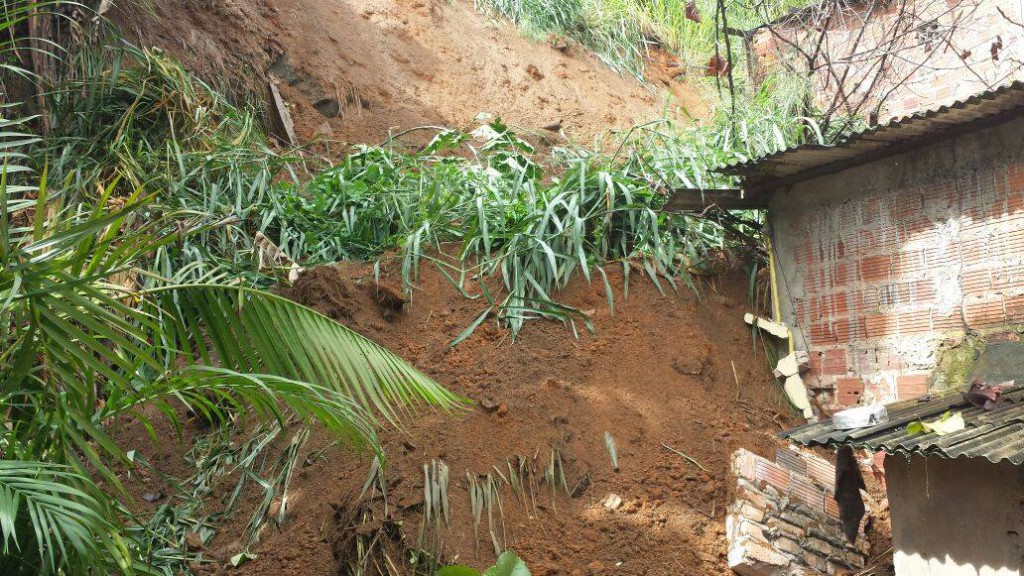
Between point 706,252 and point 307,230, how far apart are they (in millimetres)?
3222

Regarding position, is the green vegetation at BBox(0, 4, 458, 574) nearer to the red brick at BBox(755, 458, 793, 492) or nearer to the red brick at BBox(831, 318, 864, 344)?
the red brick at BBox(755, 458, 793, 492)

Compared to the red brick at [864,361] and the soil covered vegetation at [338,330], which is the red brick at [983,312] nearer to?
the red brick at [864,361]

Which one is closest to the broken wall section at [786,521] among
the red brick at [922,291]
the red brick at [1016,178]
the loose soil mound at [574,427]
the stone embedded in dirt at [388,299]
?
the loose soil mound at [574,427]

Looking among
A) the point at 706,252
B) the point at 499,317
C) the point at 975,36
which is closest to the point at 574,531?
the point at 499,317

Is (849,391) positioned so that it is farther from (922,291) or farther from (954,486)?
(954,486)

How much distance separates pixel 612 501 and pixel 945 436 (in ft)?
6.26

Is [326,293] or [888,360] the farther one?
[326,293]

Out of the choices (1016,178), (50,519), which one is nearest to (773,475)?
(1016,178)

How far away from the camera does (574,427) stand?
230 inches

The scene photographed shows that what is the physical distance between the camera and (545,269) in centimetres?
668

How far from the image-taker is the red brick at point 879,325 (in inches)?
236

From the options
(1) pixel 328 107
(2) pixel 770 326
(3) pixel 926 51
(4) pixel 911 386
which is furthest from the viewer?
(1) pixel 328 107

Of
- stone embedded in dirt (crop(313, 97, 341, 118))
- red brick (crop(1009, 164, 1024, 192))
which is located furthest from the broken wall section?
stone embedded in dirt (crop(313, 97, 341, 118))

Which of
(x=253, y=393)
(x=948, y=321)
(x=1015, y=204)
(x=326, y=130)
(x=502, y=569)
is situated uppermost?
(x=326, y=130)
